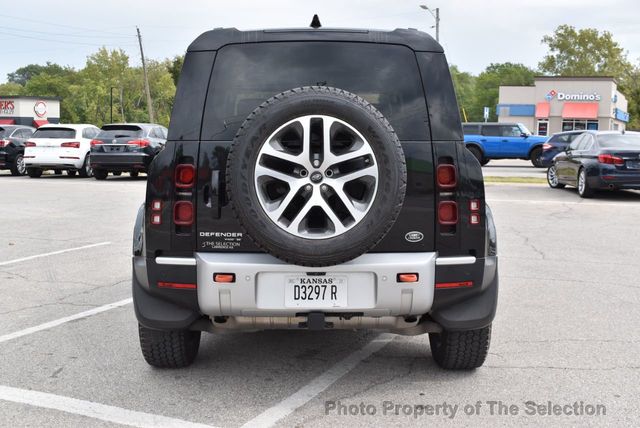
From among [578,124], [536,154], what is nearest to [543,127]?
[578,124]

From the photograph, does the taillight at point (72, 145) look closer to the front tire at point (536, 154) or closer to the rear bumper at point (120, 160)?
the rear bumper at point (120, 160)

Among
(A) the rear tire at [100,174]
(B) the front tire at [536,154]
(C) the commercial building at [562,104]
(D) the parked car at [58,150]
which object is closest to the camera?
(A) the rear tire at [100,174]

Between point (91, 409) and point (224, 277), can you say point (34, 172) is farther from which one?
point (224, 277)

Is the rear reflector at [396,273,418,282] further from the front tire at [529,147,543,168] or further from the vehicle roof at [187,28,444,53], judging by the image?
the front tire at [529,147,543,168]

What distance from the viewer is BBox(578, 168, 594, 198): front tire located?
1580 centimetres

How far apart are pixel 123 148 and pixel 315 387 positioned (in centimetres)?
1801

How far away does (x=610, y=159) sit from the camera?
49.9ft

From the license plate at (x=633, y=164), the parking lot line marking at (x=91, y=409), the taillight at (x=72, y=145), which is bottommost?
the parking lot line marking at (x=91, y=409)

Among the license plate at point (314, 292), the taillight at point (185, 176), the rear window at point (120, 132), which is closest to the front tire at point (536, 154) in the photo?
the rear window at point (120, 132)

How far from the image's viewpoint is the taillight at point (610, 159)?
49.7 feet

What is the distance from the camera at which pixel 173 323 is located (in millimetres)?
3986

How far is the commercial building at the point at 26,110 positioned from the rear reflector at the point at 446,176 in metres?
76.0

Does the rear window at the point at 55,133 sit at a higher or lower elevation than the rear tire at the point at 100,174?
higher

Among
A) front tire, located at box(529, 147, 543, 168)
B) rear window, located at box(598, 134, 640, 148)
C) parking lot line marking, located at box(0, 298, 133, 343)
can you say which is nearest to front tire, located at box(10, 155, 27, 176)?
rear window, located at box(598, 134, 640, 148)
